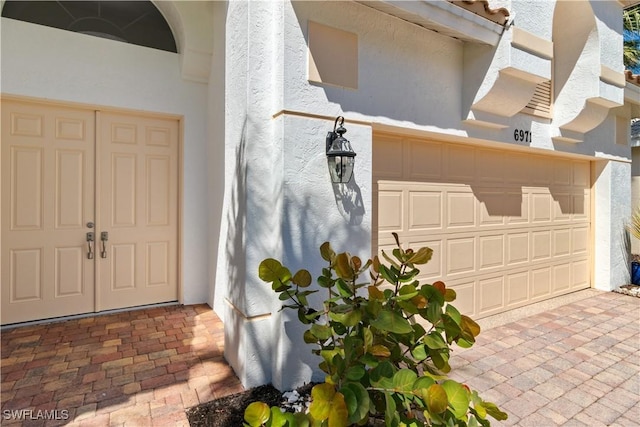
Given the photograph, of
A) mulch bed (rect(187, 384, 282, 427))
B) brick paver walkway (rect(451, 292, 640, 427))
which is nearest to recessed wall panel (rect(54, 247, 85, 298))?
mulch bed (rect(187, 384, 282, 427))

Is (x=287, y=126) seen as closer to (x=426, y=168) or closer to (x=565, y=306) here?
(x=426, y=168)

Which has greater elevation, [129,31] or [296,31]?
[129,31]

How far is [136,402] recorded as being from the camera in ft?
9.68

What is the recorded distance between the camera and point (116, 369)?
137 inches

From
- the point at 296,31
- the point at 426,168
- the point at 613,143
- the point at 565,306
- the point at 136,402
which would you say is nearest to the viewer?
the point at 136,402

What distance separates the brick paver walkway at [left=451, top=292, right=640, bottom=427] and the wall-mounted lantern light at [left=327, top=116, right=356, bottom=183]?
2484mm

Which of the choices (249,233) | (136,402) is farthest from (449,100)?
(136,402)

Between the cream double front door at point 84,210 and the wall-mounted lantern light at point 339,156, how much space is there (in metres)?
3.24

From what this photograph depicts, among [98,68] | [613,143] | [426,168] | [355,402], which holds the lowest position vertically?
[355,402]

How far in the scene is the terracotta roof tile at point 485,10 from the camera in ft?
13.0

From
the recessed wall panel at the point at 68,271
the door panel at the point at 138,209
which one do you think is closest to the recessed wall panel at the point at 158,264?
the door panel at the point at 138,209

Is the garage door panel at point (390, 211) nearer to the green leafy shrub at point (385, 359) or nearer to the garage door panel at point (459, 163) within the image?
the garage door panel at point (459, 163)

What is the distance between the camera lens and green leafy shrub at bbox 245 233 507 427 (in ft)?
5.93

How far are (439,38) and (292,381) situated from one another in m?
4.33
